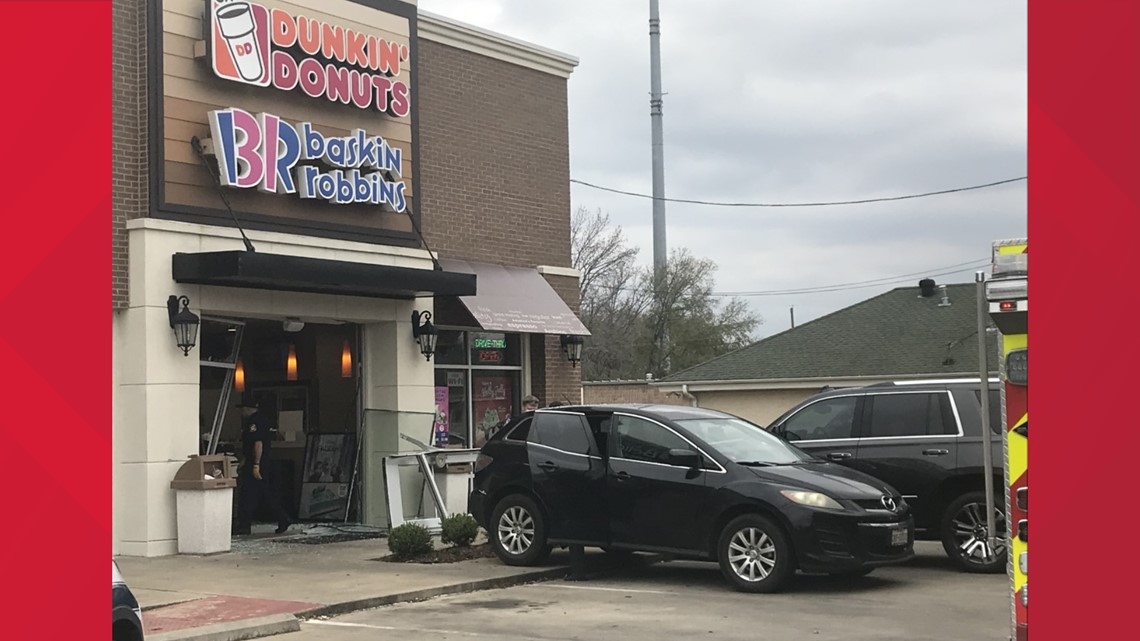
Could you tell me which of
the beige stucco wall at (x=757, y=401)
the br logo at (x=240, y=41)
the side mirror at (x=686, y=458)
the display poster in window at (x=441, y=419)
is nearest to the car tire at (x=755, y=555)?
the side mirror at (x=686, y=458)

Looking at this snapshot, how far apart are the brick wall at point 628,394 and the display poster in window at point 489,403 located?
591 inches

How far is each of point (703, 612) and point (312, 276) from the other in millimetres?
7517

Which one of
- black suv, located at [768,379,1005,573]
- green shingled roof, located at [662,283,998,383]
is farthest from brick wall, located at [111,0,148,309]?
green shingled roof, located at [662,283,998,383]

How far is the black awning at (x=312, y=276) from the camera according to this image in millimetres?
15742

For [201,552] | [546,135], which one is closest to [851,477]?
[201,552]

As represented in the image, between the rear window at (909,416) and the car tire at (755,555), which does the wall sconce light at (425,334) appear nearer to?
the rear window at (909,416)

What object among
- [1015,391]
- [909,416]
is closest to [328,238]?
[909,416]

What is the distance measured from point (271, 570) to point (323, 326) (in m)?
6.77

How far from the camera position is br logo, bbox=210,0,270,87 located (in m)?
16.5

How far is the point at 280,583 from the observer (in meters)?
13.2

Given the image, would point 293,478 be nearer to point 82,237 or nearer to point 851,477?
point 851,477

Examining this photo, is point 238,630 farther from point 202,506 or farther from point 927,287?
point 927,287

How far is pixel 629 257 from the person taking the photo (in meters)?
62.9

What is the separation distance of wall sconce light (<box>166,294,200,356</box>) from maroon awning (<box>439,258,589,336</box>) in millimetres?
5068
